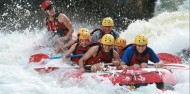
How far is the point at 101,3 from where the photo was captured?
17.8 metres

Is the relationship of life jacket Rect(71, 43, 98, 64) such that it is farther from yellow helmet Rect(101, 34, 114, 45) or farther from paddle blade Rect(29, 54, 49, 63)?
paddle blade Rect(29, 54, 49, 63)

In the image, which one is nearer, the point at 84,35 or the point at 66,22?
the point at 84,35

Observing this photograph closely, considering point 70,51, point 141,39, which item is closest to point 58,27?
point 70,51

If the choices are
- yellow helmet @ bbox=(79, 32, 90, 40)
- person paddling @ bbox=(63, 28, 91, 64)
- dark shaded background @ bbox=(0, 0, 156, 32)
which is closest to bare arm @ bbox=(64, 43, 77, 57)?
person paddling @ bbox=(63, 28, 91, 64)

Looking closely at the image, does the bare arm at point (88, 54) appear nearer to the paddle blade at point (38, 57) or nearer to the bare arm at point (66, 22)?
the paddle blade at point (38, 57)

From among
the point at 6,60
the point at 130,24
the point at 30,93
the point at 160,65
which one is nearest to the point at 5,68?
the point at 6,60

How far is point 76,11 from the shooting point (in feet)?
59.1

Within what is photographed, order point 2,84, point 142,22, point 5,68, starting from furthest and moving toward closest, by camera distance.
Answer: point 142,22, point 5,68, point 2,84

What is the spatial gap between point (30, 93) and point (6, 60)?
3.30 metres

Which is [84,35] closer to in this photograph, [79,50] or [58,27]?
[79,50]

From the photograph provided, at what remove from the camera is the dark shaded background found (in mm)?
17516

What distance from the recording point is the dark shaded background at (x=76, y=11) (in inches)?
690

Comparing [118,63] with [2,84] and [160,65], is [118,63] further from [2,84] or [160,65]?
[2,84]

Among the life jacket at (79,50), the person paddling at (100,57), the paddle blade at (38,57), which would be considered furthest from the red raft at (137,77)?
the paddle blade at (38,57)
